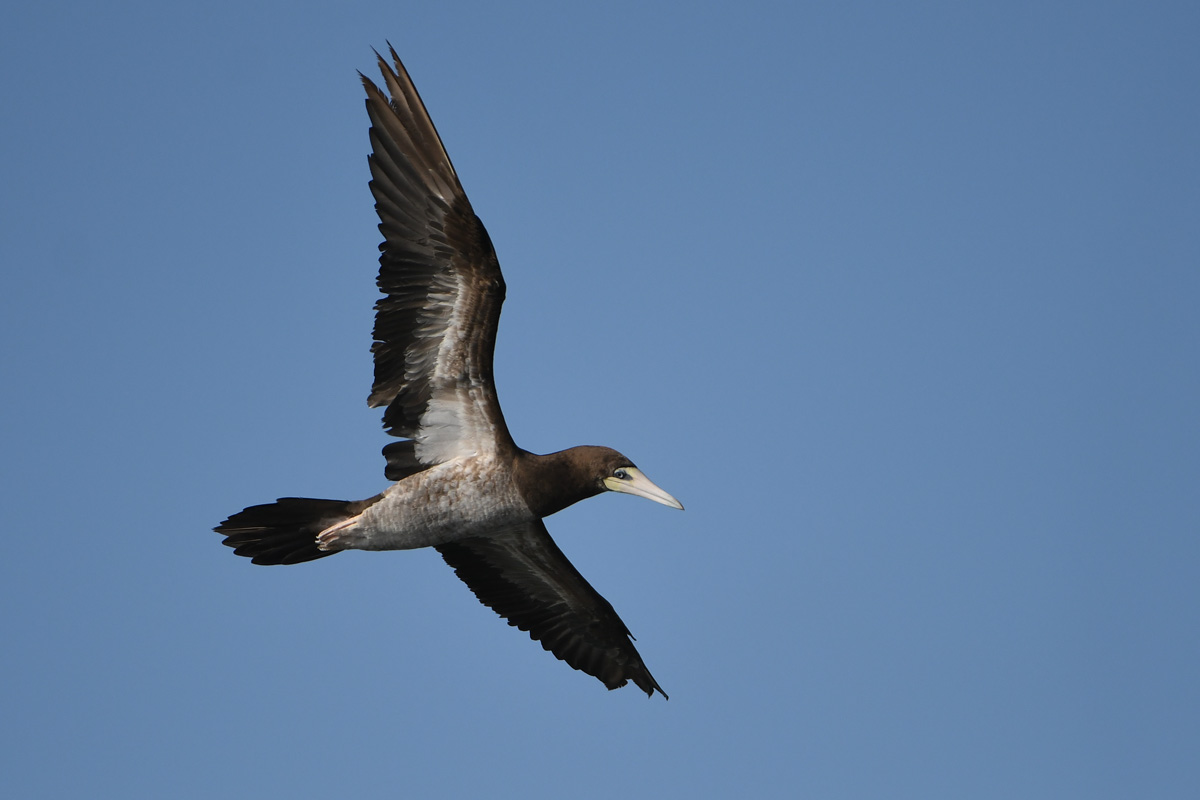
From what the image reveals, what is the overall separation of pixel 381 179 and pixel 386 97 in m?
0.60

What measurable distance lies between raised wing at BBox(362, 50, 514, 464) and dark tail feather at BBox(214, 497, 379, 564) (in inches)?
33.1

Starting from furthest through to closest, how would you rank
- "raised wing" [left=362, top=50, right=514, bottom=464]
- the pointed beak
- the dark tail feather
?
the dark tail feather → the pointed beak → "raised wing" [left=362, top=50, right=514, bottom=464]

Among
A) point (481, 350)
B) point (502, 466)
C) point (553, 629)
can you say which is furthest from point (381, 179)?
point (553, 629)

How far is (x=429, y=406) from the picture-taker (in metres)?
9.90

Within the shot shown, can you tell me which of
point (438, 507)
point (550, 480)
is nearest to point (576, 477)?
point (550, 480)

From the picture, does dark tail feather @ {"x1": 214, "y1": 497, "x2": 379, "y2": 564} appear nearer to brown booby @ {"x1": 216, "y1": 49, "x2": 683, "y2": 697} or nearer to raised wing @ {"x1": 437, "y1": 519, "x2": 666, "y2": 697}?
brown booby @ {"x1": 216, "y1": 49, "x2": 683, "y2": 697}

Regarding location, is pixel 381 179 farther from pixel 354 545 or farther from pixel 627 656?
pixel 627 656

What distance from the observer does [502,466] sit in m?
9.90

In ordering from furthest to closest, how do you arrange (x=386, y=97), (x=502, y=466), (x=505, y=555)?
(x=505, y=555) → (x=502, y=466) → (x=386, y=97)

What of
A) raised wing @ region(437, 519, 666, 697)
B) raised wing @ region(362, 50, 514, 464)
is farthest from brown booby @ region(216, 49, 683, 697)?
raised wing @ region(437, 519, 666, 697)

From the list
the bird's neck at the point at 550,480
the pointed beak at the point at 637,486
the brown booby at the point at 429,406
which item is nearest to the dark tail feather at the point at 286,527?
the brown booby at the point at 429,406

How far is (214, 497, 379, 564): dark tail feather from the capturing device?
9984 mm

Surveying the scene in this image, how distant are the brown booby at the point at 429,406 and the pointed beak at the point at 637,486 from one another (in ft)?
0.04

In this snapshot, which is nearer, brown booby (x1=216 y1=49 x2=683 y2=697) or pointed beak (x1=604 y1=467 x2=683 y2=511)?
brown booby (x1=216 y1=49 x2=683 y2=697)
